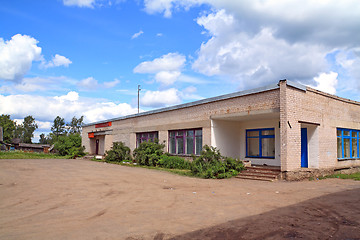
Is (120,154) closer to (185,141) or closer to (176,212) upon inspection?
(185,141)

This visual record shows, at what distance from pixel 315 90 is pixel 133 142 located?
16.5m

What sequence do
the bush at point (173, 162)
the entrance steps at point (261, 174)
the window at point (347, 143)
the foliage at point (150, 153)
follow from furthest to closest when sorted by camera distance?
the foliage at point (150, 153) < the bush at point (173, 162) < the window at point (347, 143) < the entrance steps at point (261, 174)

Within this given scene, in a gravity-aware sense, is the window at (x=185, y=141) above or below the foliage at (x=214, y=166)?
above

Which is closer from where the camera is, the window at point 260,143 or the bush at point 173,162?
the window at point 260,143

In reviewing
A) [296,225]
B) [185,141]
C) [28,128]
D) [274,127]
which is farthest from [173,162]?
[28,128]

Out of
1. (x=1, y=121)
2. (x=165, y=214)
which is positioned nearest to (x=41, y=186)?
(x=165, y=214)

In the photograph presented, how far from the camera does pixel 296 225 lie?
5.86 metres

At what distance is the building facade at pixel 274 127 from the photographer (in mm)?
13750

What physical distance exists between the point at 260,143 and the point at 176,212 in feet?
40.4

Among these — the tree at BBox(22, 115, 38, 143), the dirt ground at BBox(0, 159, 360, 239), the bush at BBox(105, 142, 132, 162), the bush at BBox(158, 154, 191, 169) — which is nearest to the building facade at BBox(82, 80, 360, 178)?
the bush at BBox(158, 154, 191, 169)

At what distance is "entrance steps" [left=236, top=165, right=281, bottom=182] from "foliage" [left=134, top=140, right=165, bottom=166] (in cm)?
781

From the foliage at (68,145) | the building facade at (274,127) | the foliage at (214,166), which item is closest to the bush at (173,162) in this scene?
the building facade at (274,127)

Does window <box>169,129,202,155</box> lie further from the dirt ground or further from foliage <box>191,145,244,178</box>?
the dirt ground

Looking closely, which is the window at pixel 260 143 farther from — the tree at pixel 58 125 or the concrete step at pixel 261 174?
the tree at pixel 58 125
